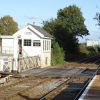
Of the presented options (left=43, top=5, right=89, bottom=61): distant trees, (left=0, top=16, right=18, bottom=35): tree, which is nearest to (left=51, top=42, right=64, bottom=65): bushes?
(left=43, top=5, right=89, bottom=61): distant trees

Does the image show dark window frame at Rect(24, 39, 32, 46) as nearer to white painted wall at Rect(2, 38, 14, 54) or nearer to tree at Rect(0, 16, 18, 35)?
white painted wall at Rect(2, 38, 14, 54)

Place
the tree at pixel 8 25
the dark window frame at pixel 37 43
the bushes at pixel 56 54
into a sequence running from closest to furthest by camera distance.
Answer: the dark window frame at pixel 37 43 → the bushes at pixel 56 54 → the tree at pixel 8 25

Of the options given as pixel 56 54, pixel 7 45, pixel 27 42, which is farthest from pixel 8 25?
pixel 7 45

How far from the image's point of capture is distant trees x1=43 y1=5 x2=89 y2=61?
79750 millimetres

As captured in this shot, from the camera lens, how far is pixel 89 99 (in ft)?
56.8

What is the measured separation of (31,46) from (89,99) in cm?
3496

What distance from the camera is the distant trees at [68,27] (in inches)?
3140

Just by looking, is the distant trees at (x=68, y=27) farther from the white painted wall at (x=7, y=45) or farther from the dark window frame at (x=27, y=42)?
the white painted wall at (x=7, y=45)

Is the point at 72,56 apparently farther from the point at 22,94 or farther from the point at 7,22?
the point at 22,94

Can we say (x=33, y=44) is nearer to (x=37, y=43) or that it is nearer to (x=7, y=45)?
(x=37, y=43)

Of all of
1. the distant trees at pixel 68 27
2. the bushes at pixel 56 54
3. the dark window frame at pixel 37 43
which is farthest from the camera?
the distant trees at pixel 68 27

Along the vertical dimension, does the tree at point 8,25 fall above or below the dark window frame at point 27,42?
above

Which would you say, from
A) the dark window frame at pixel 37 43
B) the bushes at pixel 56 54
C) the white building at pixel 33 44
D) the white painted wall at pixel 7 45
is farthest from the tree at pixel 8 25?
the white painted wall at pixel 7 45

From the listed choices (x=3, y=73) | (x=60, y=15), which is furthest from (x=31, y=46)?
(x=60, y=15)
